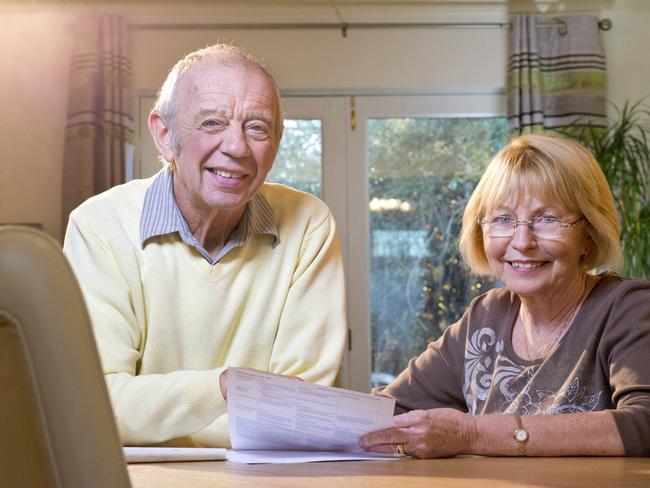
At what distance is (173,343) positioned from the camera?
1707 mm

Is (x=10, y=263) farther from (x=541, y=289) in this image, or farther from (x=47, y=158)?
(x=47, y=158)

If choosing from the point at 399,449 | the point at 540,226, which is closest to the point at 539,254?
the point at 540,226

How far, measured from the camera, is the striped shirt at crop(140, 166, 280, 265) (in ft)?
5.66

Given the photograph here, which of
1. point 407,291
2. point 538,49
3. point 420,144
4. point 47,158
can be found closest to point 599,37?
point 538,49

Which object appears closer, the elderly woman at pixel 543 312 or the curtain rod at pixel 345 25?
the elderly woman at pixel 543 312

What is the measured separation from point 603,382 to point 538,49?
363cm

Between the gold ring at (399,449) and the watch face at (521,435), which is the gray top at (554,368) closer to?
the watch face at (521,435)

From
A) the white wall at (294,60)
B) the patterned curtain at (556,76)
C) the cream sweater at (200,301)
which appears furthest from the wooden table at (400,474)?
the white wall at (294,60)

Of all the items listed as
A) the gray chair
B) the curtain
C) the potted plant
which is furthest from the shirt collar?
the curtain

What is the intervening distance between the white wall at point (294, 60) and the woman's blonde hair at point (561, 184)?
3265mm

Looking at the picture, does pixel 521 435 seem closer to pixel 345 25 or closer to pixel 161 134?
pixel 161 134

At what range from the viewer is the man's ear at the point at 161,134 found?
5.97 feet

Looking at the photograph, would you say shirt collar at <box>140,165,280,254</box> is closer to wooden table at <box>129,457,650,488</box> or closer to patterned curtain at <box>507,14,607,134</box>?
wooden table at <box>129,457,650,488</box>

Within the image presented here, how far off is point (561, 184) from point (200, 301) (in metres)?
0.70
